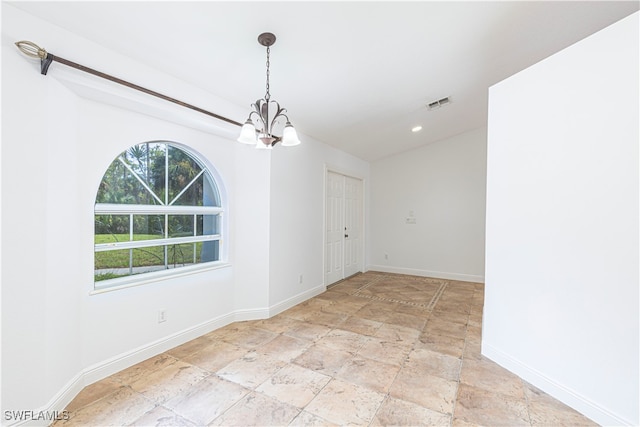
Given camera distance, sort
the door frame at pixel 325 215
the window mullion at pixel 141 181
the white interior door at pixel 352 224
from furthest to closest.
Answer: the white interior door at pixel 352 224 < the door frame at pixel 325 215 < the window mullion at pixel 141 181

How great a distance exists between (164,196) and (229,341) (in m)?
1.61

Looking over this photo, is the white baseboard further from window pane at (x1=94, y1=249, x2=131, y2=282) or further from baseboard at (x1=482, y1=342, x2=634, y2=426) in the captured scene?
baseboard at (x1=482, y1=342, x2=634, y2=426)

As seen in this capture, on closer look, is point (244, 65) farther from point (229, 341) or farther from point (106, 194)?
point (229, 341)

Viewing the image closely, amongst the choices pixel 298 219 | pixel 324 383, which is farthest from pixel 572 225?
pixel 298 219

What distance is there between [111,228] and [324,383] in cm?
219

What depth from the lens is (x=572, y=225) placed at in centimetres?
183

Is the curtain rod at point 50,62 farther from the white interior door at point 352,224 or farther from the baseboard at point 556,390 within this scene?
the white interior door at point 352,224

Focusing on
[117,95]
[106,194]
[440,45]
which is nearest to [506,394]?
[440,45]

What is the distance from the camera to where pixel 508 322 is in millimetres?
2281

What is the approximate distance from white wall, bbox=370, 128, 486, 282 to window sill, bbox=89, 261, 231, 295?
399 cm

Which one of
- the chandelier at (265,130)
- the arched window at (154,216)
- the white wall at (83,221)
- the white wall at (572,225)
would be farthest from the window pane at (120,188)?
the white wall at (572,225)

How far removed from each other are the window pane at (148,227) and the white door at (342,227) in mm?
2722

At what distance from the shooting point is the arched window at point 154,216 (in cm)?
225

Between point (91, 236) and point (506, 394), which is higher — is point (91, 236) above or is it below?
above
